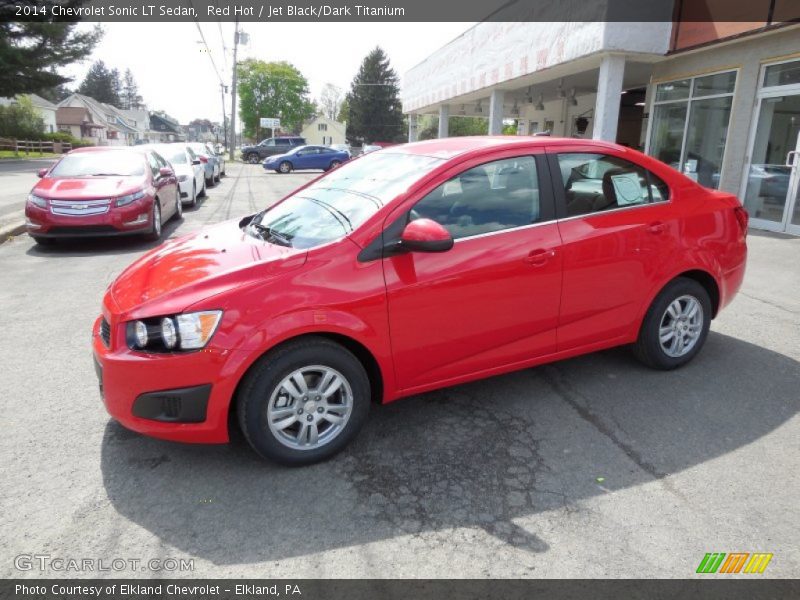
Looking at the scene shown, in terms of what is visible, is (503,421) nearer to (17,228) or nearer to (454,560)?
(454,560)

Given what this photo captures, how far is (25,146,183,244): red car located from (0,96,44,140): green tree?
40401 millimetres

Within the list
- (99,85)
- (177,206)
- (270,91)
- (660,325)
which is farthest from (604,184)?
(99,85)

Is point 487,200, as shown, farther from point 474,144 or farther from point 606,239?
point 606,239

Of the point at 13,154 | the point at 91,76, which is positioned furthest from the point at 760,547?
the point at 91,76

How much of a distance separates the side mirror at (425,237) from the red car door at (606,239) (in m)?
0.95

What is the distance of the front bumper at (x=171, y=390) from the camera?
111 inches

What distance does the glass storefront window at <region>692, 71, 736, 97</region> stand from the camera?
11367 mm

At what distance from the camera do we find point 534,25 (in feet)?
50.5

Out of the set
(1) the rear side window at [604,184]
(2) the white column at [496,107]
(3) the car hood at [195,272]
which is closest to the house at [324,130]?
(2) the white column at [496,107]

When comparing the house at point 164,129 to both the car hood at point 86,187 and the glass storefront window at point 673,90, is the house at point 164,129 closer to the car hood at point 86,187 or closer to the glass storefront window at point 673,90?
the glass storefront window at point 673,90

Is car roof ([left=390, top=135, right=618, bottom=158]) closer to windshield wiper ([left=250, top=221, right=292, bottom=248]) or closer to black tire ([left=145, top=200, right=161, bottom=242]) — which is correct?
windshield wiper ([left=250, top=221, right=292, bottom=248])

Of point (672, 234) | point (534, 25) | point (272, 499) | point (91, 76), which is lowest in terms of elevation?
point (272, 499)

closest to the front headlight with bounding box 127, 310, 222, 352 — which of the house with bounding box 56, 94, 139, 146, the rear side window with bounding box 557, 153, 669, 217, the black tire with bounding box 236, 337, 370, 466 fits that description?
the black tire with bounding box 236, 337, 370, 466
